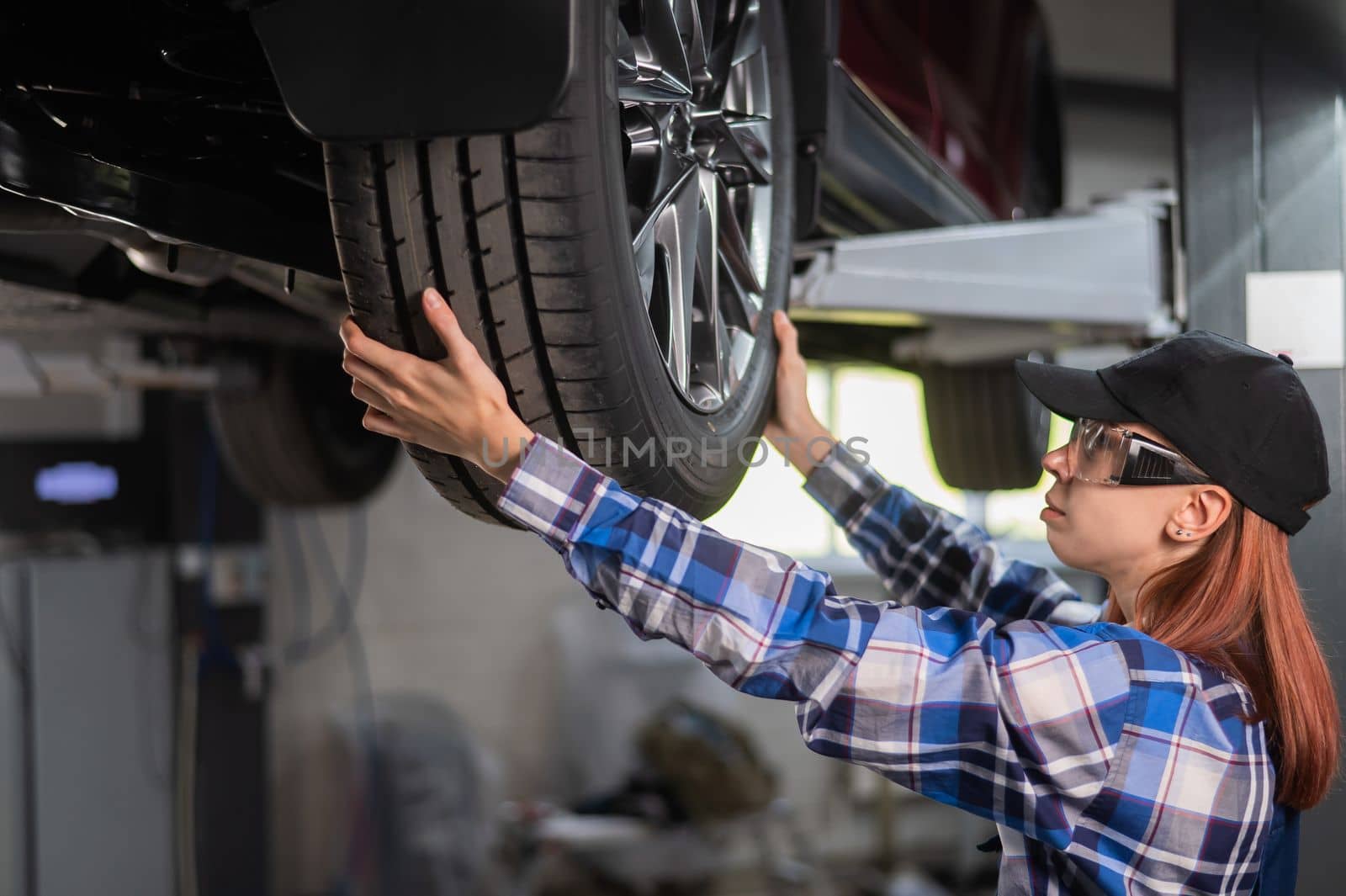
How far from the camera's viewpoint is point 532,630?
5531 mm

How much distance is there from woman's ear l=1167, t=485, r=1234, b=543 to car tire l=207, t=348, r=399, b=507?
6.85ft

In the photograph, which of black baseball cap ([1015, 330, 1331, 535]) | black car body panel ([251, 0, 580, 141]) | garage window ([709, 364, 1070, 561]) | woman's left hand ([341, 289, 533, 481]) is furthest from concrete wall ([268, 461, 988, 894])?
black car body panel ([251, 0, 580, 141])

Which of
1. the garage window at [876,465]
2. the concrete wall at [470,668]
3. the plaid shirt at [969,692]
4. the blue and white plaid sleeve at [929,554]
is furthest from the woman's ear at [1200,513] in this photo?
the garage window at [876,465]

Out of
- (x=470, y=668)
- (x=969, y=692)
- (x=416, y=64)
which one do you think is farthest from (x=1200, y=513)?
(x=470, y=668)

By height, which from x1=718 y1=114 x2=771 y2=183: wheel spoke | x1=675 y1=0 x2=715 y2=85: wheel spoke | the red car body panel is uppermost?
the red car body panel

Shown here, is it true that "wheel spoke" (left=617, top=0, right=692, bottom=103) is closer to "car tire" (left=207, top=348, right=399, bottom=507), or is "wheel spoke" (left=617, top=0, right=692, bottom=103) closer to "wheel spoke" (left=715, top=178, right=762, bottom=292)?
"wheel spoke" (left=715, top=178, right=762, bottom=292)

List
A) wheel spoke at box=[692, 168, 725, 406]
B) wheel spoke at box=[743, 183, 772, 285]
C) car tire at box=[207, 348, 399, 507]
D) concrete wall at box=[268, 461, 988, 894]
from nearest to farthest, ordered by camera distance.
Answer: wheel spoke at box=[692, 168, 725, 406]
wheel spoke at box=[743, 183, 772, 285]
car tire at box=[207, 348, 399, 507]
concrete wall at box=[268, 461, 988, 894]

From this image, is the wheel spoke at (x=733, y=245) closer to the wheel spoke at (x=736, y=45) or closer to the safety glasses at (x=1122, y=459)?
the wheel spoke at (x=736, y=45)

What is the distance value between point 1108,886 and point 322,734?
4834 millimetres

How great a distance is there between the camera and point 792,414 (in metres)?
1.43

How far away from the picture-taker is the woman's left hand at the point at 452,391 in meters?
0.89

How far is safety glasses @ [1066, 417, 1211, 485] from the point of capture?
1.05m

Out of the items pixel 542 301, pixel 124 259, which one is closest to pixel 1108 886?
pixel 542 301

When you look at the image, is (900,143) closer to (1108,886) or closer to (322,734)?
(1108,886)
